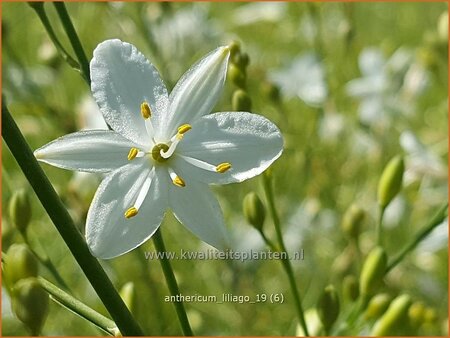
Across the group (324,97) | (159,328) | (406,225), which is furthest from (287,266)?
(406,225)

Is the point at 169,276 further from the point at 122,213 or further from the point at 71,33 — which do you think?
the point at 71,33

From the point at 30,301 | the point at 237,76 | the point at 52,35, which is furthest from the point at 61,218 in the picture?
the point at 237,76

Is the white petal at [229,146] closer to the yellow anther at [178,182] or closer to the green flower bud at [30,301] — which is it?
the yellow anther at [178,182]

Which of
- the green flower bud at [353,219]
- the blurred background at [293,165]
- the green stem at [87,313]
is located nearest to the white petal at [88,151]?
the green stem at [87,313]

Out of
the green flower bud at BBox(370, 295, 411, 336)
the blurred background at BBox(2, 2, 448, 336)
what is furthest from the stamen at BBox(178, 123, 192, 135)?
the blurred background at BBox(2, 2, 448, 336)

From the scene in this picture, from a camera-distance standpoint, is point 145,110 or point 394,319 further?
point 394,319

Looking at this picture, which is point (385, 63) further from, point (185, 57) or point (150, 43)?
point (150, 43)
